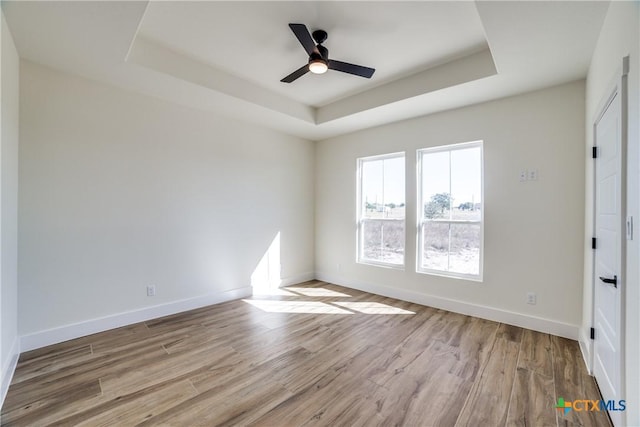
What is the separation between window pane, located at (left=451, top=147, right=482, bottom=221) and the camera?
362cm

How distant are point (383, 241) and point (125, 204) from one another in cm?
363

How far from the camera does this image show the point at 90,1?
1.88m

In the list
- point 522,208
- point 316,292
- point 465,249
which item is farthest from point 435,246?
point 316,292

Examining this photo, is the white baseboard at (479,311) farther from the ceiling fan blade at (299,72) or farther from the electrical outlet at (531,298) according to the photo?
the ceiling fan blade at (299,72)

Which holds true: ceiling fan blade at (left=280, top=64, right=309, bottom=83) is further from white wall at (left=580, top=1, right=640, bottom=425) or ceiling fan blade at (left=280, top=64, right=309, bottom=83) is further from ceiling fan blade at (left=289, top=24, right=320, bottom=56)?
white wall at (left=580, top=1, right=640, bottom=425)

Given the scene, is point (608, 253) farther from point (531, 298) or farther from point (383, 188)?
point (383, 188)

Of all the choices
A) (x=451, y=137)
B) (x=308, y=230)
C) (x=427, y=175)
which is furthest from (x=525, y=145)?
(x=308, y=230)

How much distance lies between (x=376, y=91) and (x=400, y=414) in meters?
3.45

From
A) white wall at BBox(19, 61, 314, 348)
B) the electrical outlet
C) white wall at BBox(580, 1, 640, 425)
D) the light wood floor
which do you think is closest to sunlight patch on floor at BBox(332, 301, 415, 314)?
the light wood floor

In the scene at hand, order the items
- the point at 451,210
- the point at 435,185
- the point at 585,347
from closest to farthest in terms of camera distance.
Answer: the point at 585,347 → the point at 451,210 → the point at 435,185

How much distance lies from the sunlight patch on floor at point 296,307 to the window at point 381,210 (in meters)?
1.20

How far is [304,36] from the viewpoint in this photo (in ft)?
7.43

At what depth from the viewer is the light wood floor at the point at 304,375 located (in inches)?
73.3

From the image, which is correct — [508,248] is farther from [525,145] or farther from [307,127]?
[307,127]
